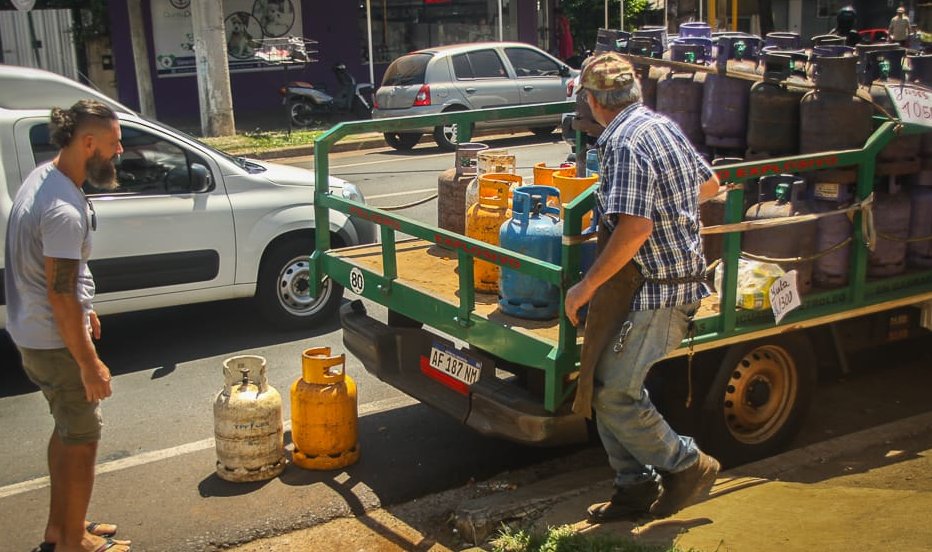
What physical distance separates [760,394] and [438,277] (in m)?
1.75

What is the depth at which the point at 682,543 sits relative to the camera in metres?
4.25

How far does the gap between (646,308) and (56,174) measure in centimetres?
245

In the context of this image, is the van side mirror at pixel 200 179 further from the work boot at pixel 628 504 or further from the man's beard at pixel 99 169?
the work boot at pixel 628 504

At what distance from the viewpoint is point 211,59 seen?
1838 centimetres

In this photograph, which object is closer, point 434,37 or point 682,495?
point 682,495

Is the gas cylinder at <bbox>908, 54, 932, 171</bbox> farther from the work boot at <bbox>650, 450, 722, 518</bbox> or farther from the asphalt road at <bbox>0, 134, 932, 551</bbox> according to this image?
the work boot at <bbox>650, 450, 722, 518</bbox>

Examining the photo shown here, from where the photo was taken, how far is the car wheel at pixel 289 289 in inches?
307

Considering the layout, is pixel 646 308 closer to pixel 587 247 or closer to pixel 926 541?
pixel 587 247

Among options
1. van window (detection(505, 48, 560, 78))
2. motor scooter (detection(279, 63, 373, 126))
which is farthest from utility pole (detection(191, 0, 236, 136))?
van window (detection(505, 48, 560, 78))

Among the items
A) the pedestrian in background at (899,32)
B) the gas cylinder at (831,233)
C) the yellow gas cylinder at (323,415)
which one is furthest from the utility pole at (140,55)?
the gas cylinder at (831,233)

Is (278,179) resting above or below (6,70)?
below

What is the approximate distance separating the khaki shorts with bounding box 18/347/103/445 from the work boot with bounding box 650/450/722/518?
2437 millimetres

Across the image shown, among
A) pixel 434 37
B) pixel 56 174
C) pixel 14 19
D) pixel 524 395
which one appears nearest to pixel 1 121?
pixel 56 174

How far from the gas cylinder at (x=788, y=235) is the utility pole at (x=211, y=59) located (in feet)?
48.3
